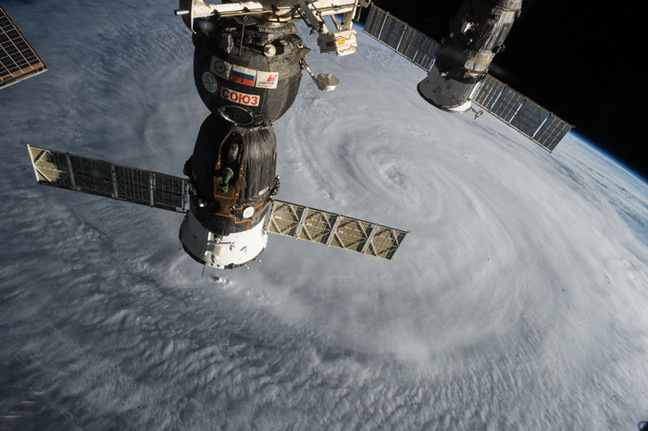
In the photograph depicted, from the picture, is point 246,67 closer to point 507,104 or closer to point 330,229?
point 330,229

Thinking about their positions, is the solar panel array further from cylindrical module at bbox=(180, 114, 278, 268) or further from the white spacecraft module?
cylindrical module at bbox=(180, 114, 278, 268)

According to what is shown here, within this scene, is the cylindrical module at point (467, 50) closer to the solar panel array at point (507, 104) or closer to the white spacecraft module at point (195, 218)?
the solar panel array at point (507, 104)

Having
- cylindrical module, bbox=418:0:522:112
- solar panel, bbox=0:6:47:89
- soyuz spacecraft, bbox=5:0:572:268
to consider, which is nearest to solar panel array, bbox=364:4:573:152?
cylindrical module, bbox=418:0:522:112

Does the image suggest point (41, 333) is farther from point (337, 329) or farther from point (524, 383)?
point (524, 383)

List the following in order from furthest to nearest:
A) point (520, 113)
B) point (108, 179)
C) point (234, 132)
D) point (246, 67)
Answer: point (520, 113)
point (108, 179)
point (234, 132)
point (246, 67)

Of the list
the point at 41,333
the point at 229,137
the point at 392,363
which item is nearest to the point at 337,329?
the point at 392,363

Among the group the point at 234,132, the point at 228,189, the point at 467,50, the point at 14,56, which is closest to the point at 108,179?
the point at 228,189
